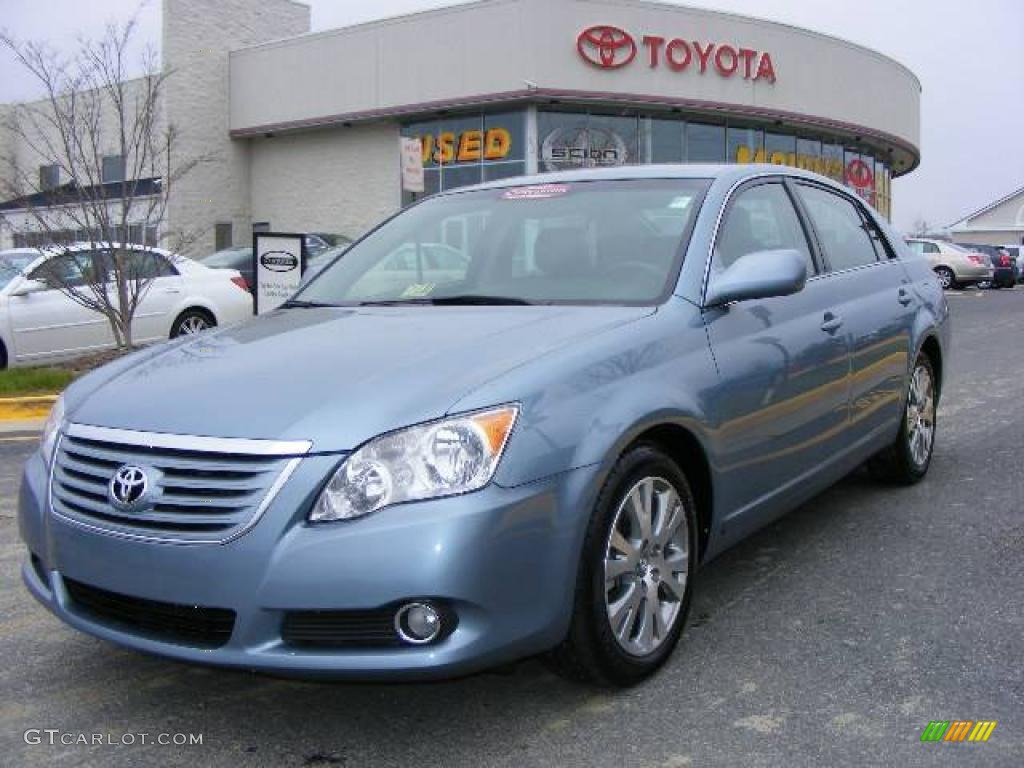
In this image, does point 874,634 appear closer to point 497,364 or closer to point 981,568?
point 981,568

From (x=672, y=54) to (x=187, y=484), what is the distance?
25483mm

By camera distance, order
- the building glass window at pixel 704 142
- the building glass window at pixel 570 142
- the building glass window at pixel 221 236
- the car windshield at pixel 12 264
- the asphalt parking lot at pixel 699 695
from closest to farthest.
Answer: the asphalt parking lot at pixel 699 695
the car windshield at pixel 12 264
the building glass window at pixel 570 142
the building glass window at pixel 704 142
the building glass window at pixel 221 236

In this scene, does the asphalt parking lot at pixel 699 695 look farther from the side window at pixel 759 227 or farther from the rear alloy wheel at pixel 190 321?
the rear alloy wheel at pixel 190 321

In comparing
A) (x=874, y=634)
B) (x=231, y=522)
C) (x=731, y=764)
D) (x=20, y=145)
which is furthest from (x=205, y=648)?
(x=20, y=145)

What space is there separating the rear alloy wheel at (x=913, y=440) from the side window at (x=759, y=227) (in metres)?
1.28

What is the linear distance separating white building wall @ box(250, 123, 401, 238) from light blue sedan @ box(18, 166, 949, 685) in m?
24.4

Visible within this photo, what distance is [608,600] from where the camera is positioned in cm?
299

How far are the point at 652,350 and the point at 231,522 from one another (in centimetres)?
137

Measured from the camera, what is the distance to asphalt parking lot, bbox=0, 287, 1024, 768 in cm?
276

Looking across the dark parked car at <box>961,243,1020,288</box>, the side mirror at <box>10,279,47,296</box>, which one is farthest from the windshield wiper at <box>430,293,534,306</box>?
the dark parked car at <box>961,243,1020,288</box>

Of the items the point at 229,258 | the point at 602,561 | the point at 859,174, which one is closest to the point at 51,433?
the point at 602,561

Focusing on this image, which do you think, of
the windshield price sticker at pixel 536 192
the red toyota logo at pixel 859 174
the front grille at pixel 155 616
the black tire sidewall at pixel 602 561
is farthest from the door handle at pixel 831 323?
the red toyota logo at pixel 859 174

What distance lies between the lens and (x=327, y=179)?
29625 mm

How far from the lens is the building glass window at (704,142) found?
27.7 meters
